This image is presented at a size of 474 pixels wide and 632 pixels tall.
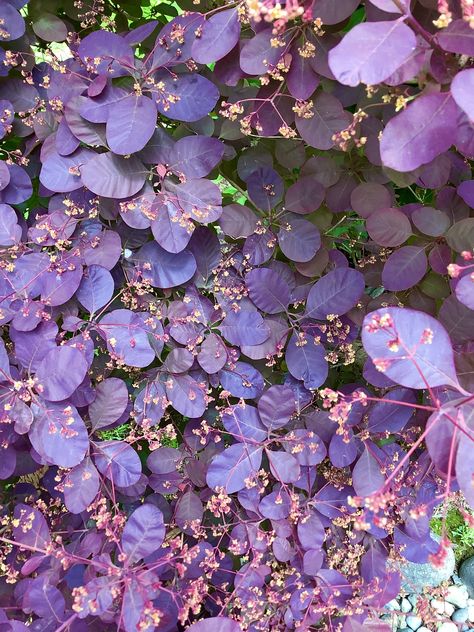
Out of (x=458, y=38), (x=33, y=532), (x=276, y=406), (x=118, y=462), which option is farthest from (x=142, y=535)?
(x=458, y=38)

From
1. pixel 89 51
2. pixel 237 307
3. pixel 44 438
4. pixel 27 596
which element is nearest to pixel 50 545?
pixel 27 596

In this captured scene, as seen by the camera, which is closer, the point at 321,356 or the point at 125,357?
the point at 125,357

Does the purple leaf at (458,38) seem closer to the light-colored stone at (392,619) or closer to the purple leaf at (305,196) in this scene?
the purple leaf at (305,196)

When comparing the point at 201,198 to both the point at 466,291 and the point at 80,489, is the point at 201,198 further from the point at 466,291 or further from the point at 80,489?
the point at 80,489

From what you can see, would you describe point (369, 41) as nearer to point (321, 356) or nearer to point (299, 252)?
point (299, 252)

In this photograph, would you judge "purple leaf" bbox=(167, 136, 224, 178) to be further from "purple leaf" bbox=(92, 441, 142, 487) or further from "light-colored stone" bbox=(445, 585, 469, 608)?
"light-colored stone" bbox=(445, 585, 469, 608)

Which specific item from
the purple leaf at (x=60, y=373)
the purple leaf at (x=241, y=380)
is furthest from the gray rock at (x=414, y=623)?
the purple leaf at (x=60, y=373)
